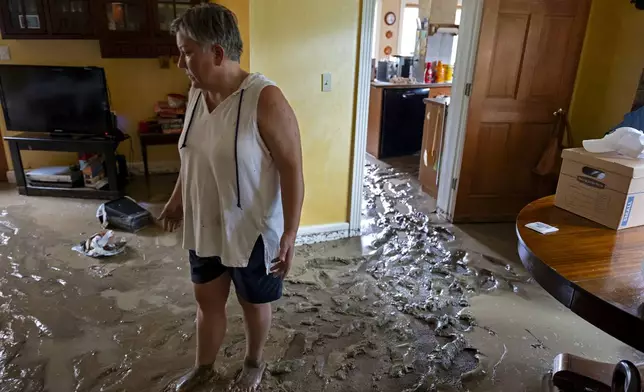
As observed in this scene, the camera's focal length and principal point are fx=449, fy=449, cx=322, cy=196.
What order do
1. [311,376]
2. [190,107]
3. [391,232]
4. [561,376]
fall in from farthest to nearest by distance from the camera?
[391,232] < [311,376] < [561,376] < [190,107]

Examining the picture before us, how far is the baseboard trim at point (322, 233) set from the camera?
2912 millimetres

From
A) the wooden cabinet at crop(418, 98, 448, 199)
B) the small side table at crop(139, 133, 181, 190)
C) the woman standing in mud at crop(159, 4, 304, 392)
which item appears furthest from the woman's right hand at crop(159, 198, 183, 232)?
the wooden cabinet at crop(418, 98, 448, 199)

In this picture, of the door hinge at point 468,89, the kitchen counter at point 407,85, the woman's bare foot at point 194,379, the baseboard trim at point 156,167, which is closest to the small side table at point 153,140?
the baseboard trim at point 156,167

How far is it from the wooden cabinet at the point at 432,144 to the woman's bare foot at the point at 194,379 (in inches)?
102

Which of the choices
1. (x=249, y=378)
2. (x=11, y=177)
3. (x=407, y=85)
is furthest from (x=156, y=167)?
(x=249, y=378)

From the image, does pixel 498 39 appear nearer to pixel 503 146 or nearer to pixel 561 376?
→ pixel 503 146

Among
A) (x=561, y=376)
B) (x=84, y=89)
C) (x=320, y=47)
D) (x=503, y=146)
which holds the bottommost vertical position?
(x=561, y=376)

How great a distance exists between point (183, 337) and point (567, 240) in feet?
5.10

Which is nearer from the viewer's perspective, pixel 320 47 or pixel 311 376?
pixel 311 376

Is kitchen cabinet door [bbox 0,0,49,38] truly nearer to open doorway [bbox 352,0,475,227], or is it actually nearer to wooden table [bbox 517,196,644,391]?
open doorway [bbox 352,0,475,227]

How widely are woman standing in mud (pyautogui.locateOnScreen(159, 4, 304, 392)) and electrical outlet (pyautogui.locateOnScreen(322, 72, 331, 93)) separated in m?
1.33

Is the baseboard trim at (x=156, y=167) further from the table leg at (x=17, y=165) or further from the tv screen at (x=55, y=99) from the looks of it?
the table leg at (x=17, y=165)

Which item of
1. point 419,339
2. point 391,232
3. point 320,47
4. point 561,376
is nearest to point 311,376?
point 419,339

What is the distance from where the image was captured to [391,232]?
10.2 feet
